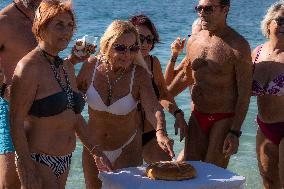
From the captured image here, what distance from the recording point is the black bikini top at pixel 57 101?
3447 mm

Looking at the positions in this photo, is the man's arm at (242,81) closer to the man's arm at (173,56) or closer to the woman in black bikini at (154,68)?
the woman in black bikini at (154,68)

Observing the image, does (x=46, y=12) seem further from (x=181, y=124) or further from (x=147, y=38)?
(x=181, y=124)

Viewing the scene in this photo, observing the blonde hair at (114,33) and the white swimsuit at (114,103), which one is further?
the white swimsuit at (114,103)

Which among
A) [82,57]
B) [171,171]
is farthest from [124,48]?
[171,171]

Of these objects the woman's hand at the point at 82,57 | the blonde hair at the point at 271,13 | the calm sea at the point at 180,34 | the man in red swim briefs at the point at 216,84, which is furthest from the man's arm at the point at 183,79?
the calm sea at the point at 180,34

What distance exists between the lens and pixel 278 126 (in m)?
4.78

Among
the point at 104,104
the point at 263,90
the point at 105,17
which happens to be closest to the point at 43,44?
the point at 104,104

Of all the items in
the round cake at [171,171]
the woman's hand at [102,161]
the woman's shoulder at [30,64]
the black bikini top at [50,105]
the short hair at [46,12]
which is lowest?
the woman's hand at [102,161]

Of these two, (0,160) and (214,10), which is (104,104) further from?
(214,10)

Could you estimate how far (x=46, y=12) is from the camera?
3486mm

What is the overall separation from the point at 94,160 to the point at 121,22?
1002mm

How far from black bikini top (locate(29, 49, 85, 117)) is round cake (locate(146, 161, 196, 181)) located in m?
0.61

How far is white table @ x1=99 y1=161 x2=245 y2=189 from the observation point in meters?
3.45

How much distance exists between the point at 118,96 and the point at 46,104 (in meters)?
0.81
